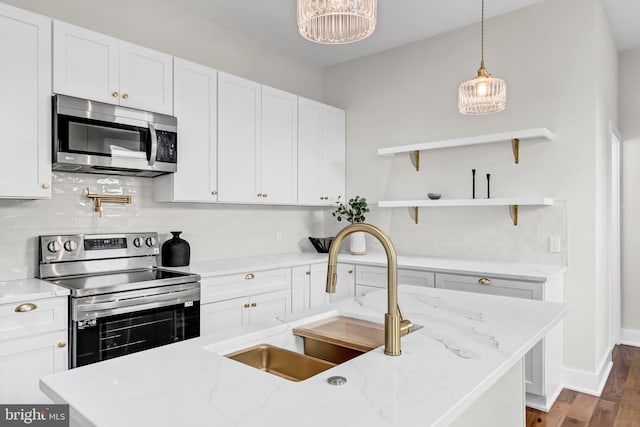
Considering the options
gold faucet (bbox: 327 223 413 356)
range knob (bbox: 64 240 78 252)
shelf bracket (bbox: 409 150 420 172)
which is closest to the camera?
gold faucet (bbox: 327 223 413 356)

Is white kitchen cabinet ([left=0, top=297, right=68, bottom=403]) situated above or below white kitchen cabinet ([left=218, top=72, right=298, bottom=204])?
below

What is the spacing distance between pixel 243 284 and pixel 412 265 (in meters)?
1.30

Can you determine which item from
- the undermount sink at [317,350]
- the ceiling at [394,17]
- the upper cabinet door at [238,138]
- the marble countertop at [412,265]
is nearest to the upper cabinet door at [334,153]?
the ceiling at [394,17]

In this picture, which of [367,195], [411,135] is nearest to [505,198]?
[411,135]

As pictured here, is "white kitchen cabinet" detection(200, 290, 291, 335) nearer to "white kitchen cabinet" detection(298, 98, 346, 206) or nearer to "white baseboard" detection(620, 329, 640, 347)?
"white kitchen cabinet" detection(298, 98, 346, 206)

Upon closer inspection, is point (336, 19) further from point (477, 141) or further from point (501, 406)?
point (477, 141)

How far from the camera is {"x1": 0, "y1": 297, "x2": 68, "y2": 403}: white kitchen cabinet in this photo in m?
2.06

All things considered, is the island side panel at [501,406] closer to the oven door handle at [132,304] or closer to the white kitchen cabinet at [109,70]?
the oven door handle at [132,304]

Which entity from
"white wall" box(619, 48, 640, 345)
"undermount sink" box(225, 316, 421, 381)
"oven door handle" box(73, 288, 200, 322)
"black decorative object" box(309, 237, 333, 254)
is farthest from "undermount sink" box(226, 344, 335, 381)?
"white wall" box(619, 48, 640, 345)

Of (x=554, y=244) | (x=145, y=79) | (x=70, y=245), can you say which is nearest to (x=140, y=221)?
(x=70, y=245)

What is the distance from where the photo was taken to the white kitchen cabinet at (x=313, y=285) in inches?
141

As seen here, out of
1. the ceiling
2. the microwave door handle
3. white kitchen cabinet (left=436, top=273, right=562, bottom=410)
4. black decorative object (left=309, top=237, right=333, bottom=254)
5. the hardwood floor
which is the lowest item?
the hardwood floor

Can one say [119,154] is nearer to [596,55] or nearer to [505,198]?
[505,198]

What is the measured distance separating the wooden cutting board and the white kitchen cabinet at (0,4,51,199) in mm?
1814
